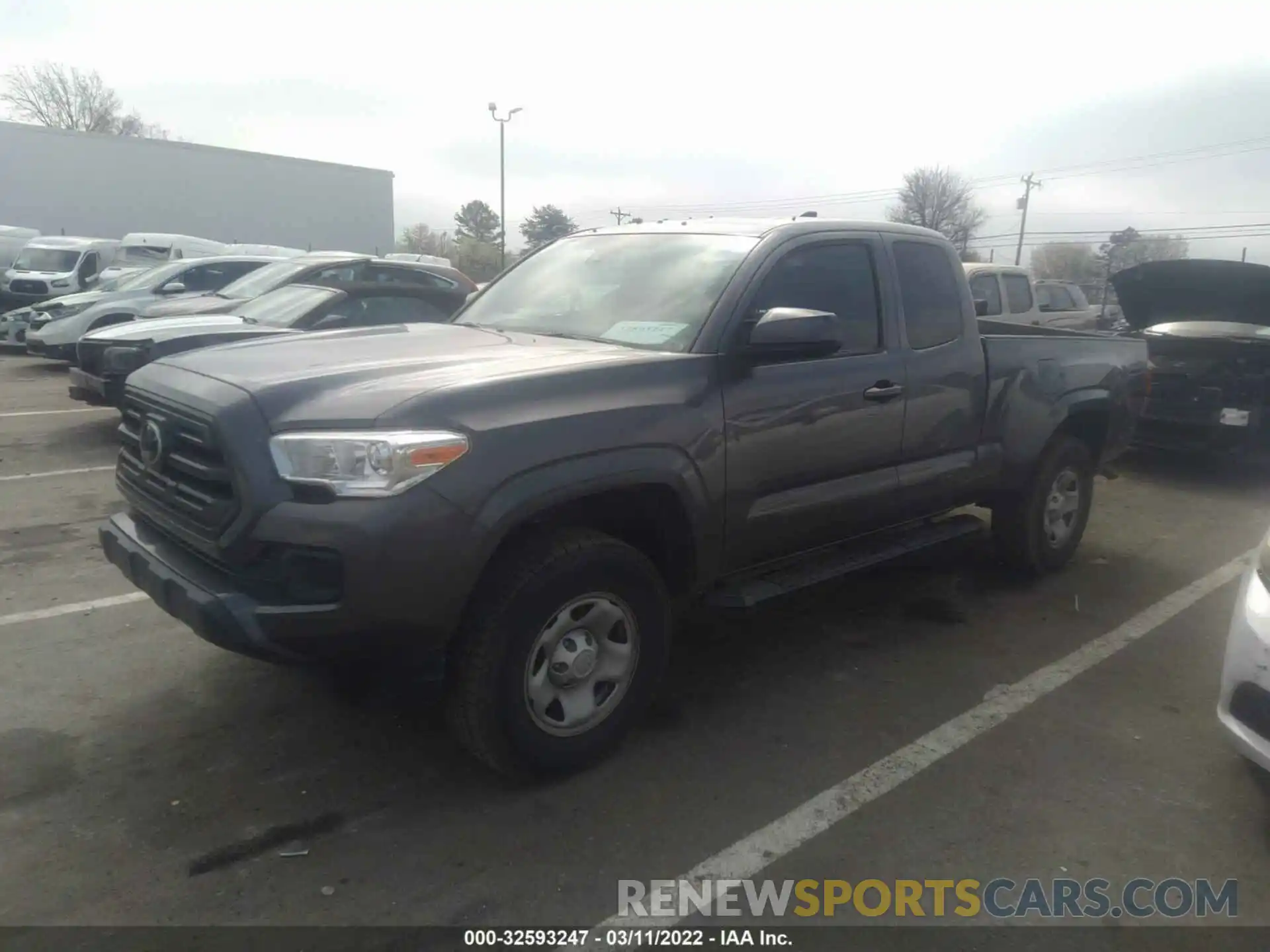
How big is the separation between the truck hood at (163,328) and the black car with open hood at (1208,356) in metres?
8.11

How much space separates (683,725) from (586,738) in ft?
1.86

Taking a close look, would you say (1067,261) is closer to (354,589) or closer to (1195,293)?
(1195,293)

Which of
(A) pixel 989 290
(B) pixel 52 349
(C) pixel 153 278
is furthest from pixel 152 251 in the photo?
(A) pixel 989 290

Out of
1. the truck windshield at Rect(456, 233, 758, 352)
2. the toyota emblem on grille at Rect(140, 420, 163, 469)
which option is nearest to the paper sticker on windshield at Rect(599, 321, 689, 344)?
the truck windshield at Rect(456, 233, 758, 352)

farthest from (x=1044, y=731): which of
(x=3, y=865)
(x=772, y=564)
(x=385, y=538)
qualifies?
(x=3, y=865)

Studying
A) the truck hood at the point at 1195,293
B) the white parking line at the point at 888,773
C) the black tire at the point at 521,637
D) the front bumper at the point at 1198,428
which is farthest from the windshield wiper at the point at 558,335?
the truck hood at the point at 1195,293

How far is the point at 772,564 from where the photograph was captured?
406cm

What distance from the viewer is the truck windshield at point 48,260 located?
18016mm

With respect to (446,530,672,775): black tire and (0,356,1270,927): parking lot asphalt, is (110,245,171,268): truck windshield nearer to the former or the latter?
(0,356,1270,927): parking lot asphalt

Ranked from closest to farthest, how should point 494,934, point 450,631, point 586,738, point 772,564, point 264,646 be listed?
point 494,934, point 264,646, point 450,631, point 586,738, point 772,564

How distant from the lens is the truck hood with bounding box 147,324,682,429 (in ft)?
9.66

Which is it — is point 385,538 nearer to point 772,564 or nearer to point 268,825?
point 268,825

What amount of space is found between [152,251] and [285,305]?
1210 cm

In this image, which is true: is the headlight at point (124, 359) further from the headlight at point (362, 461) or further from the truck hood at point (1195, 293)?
the truck hood at point (1195, 293)
